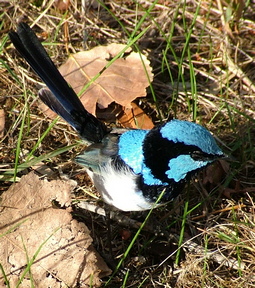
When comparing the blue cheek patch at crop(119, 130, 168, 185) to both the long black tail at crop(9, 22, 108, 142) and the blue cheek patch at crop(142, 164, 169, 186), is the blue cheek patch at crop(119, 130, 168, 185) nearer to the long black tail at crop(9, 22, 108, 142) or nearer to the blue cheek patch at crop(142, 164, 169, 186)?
the blue cheek patch at crop(142, 164, 169, 186)

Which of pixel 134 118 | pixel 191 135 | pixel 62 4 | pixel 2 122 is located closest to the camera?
pixel 191 135

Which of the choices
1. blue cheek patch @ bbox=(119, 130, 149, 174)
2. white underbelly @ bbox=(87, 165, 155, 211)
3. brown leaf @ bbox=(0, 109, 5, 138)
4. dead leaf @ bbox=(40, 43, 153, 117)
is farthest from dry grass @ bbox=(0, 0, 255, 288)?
blue cheek patch @ bbox=(119, 130, 149, 174)

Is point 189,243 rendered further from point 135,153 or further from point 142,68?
point 142,68

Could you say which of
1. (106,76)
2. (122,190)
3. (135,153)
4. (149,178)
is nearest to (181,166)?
(149,178)

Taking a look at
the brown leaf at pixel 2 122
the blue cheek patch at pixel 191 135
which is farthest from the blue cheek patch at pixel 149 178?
the brown leaf at pixel 2 122

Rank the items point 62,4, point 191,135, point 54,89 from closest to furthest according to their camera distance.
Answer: point 191,135 < point 54,89 < point 62,4

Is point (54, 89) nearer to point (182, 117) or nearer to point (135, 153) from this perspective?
point (135, 153)
